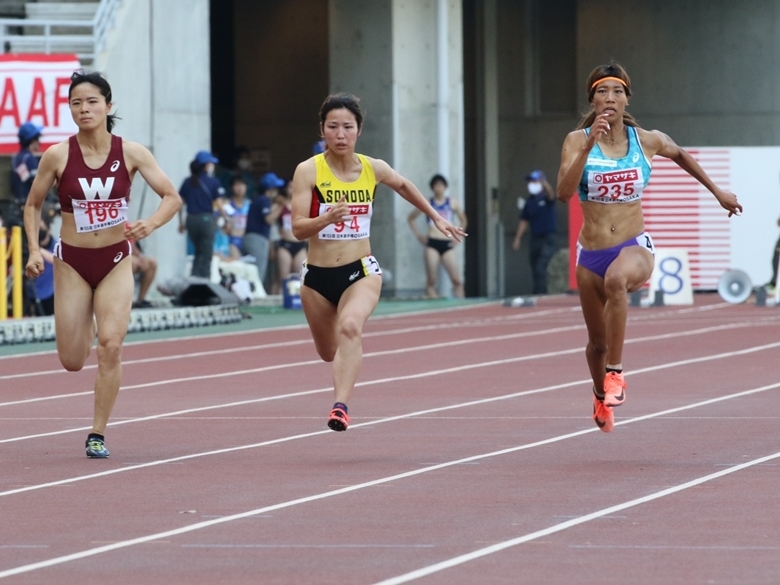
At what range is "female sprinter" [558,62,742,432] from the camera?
10.8 m

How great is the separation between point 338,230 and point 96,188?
1436 millimetres

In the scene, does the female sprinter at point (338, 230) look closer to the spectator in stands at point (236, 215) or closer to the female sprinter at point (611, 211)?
the female sprinter at point (611, 211)

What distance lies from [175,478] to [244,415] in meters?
3.65

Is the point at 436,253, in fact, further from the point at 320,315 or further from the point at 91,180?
the point at 91,180

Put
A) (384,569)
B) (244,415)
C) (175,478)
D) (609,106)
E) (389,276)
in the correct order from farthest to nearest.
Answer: (389,276), (244,415), (609,106), (175,478), (384,569)

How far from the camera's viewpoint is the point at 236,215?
94.7ft

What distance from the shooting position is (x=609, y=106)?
10.8 m

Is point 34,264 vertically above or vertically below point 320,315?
above

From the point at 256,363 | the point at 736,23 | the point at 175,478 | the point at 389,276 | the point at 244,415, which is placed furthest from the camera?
the point at 736,23

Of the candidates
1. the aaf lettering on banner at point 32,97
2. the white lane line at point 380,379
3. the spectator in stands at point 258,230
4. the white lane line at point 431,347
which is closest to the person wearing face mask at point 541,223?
the spectator in stands at point 258,230

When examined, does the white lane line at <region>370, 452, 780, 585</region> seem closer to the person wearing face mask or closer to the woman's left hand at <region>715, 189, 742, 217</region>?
the woman's left hand at <region>715, 189, 742, 217</region>

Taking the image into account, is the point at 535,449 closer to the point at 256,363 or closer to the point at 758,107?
the point at 256,363

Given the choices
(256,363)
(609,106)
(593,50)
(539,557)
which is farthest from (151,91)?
(539,557)

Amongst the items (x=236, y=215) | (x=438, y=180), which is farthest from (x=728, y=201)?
(x=438, y=180)
